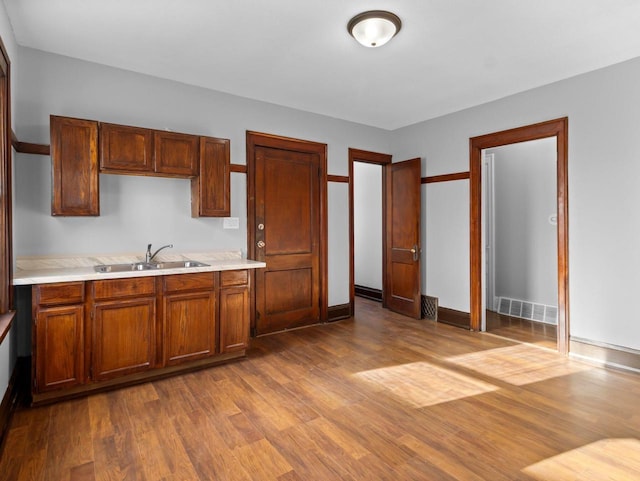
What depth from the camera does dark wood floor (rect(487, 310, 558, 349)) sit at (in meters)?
3.99

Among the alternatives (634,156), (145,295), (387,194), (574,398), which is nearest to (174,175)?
(145,295)

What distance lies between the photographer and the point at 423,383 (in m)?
2.90

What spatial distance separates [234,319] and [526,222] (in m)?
4.03

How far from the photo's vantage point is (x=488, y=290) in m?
5.35

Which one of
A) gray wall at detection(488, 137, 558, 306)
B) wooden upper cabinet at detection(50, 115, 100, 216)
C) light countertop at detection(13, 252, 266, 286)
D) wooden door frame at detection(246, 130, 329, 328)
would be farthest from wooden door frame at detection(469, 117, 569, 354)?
wooden upper cabinet at detection(50, 115, 100, 216)

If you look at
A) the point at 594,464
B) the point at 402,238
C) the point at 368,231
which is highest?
the point at 368,231

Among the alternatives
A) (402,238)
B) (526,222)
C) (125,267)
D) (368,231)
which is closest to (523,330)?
(526,222)

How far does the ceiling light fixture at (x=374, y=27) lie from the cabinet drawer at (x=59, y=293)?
267 centimetres

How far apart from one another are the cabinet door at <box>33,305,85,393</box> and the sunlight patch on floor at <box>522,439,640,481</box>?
9.52ft

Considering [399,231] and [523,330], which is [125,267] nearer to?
[399,231]

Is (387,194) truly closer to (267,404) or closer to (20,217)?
(267,404)

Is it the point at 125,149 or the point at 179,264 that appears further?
the point at 179,264

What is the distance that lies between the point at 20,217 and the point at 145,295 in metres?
1.17

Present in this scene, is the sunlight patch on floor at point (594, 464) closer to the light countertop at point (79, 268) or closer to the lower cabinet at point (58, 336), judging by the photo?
the light countertop at point (79, 268)
